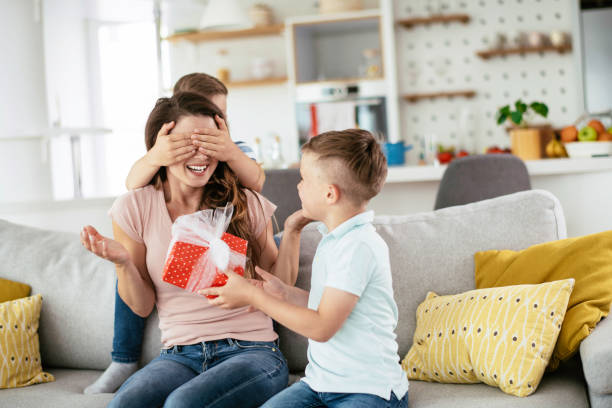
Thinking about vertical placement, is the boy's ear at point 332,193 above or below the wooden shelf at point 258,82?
below

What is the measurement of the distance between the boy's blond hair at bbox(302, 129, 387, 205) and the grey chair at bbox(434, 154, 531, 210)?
177 cm

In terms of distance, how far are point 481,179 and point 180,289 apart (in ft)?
6.04

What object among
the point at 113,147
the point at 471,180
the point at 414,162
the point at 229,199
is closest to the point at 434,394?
the point at 229,199

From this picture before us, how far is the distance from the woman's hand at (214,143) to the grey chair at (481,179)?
5.48 ft

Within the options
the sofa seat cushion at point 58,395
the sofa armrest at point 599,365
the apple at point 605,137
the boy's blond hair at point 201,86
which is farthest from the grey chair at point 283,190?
the apple at point 605,137

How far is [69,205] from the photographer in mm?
3576

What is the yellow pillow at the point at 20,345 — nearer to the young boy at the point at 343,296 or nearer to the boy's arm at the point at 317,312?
the young boy at the point at 343,296

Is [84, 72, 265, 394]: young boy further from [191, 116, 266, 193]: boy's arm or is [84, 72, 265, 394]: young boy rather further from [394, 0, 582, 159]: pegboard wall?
[394, 0, 582, 159]: pegboard wall

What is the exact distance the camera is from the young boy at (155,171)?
1.71 metres

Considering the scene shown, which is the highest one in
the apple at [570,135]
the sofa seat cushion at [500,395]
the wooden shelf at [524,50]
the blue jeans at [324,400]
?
the wooden shelf at [524,50]

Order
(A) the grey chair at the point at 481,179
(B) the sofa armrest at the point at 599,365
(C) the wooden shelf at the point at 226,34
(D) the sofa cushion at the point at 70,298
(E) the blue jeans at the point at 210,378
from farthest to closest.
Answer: (C) the wooden shelf at the point at 226,34 < (A) the grey chair at the point at 481,179 < (D) the sofa cushion at the point at 70,298 < (E) the blue jeans at the point at 210,378 < (B) the sofa armrest at the point at 599,365

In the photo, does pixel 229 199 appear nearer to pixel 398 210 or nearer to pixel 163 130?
pixel 163 130

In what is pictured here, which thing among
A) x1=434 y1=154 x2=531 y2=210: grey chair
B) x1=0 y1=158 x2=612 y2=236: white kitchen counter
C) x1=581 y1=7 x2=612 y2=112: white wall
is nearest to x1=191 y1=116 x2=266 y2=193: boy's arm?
x1=434 y1=154 x2=531 y2=210: grey chair

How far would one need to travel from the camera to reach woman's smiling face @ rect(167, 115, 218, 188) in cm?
174
